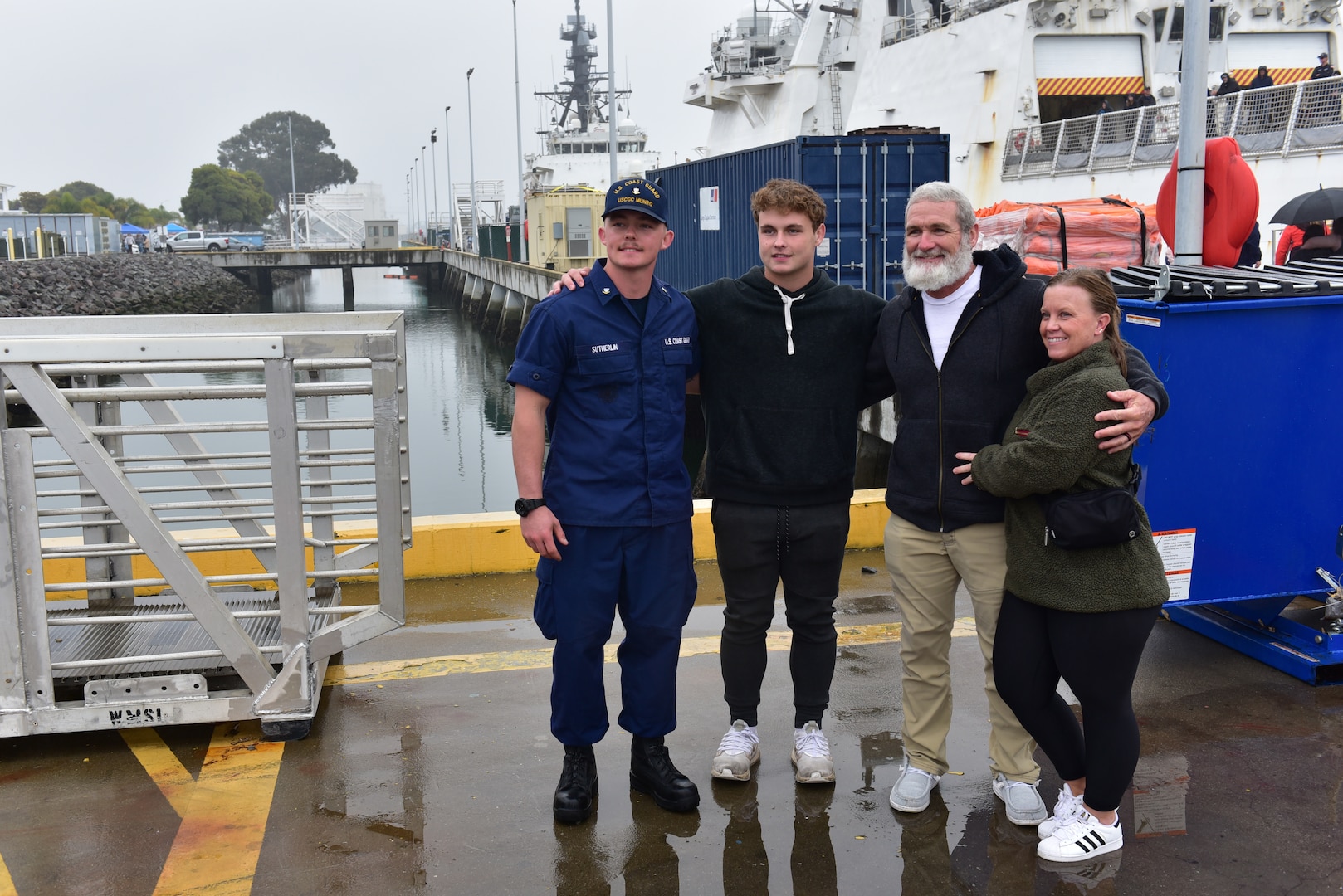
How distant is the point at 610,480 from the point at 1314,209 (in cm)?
890

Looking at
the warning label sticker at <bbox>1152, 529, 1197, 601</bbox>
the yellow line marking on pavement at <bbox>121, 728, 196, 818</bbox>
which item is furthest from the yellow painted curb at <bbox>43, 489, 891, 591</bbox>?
the warning label sticker at <bbox>1152, 529, 1197, 601</bbox>

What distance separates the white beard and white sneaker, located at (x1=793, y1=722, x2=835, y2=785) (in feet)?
4.94

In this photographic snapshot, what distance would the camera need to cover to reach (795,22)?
3419 centimetres

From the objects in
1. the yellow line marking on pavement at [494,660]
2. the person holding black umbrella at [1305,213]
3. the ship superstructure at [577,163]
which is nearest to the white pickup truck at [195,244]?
the ship superstructure at [577,163]

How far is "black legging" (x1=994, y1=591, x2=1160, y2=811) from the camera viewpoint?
9.57 ft

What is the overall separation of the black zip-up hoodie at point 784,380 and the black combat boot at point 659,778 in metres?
0.85

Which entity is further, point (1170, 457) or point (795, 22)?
point (795, 22)

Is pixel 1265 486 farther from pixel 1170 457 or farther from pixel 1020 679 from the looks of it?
pixel 1020 679

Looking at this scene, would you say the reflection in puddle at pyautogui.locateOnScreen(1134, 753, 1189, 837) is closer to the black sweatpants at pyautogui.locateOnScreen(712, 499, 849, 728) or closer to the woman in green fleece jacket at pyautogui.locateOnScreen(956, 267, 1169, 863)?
the woman in green fleece jacket at pyautogui.locateOnScreen(956, 267, 1169, 863)

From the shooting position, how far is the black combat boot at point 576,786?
3.30 m

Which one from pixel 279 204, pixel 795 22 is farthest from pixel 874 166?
pixel 279 204

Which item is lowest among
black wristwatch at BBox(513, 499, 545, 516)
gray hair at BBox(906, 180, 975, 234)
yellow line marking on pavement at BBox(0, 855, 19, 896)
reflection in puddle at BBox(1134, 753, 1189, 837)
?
reflection in puddle at BBox(1134, 753, 1189, 837)

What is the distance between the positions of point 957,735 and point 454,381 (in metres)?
27.7

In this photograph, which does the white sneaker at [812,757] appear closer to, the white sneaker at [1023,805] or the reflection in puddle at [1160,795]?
the white sneaker at [1023,805]
